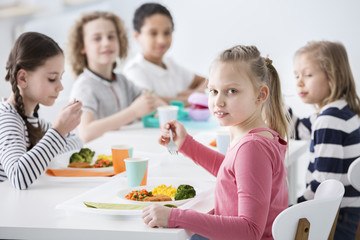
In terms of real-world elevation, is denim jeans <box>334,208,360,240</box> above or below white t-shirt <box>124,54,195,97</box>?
below

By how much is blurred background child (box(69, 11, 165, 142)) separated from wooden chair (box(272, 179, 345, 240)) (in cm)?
145

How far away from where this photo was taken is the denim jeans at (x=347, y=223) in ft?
5.76

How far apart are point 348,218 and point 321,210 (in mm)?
698

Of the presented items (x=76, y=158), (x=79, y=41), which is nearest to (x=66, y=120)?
(x=76, y=158)

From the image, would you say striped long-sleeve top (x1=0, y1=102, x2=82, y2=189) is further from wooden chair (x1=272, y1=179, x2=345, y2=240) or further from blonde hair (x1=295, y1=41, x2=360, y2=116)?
blonde hair (x1=295, y1=41, x2=360, y2=116)

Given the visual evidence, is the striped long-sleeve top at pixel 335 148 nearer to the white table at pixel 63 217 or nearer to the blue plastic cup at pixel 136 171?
the white table at pixel 63 217

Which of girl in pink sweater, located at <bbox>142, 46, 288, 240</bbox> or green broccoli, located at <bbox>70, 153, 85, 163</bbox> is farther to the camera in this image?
green broccoli, located at <bbox>70, 153, 85, 163</bbox>

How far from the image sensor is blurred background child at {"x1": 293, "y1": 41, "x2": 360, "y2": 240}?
1.78 m

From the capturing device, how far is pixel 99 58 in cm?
274

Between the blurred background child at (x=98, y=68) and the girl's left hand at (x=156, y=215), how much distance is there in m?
1.42

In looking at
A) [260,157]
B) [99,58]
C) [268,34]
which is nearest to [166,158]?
[260,157]

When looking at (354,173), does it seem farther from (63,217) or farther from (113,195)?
(63,217)

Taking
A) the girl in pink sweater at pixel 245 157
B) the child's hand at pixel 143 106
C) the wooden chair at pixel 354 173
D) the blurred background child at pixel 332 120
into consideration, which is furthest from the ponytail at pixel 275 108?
the child's hand at pixel 143 106

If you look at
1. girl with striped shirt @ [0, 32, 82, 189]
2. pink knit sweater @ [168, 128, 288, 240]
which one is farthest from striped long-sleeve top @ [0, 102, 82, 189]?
pink knit sweater @ [168, 128, 288, 240]
